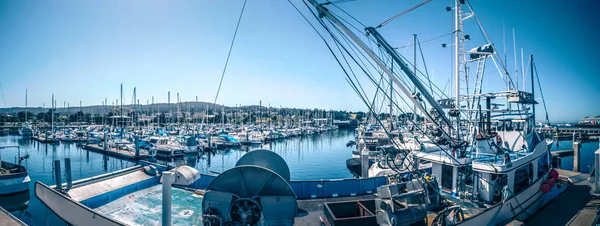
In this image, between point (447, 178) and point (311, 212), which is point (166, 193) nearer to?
point (311, 212)

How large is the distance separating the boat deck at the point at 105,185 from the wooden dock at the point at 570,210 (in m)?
17.2

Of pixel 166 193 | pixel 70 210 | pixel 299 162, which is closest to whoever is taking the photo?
pixel 166 193

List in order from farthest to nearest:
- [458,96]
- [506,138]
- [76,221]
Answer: [506,138], [458,96], [76,221]

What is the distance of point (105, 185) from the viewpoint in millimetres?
10953

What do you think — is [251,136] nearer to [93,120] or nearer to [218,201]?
[218,201]

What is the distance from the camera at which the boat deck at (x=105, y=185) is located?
9.88 metres

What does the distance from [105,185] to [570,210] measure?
80.2 ft

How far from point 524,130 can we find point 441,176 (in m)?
7.36

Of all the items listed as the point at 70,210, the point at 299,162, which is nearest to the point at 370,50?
the point at 70,210

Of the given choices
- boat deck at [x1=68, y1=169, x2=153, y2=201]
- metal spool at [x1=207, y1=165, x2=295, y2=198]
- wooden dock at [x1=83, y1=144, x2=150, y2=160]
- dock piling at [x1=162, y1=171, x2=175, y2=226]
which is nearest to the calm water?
wooden dock at [x1=83, y1=144, x2=150, y2=160]

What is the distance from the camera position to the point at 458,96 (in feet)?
49.8

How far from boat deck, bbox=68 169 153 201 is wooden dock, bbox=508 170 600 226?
1720cm

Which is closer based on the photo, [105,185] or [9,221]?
[105,185]

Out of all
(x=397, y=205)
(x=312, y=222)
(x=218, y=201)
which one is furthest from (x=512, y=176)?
(x=218, y=201)
